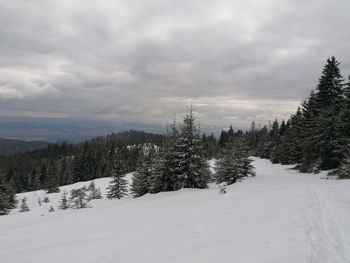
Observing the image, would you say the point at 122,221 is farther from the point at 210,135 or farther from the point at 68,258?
the point at 210,135

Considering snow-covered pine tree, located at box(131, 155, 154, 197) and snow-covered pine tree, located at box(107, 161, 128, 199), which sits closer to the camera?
snow-covered pine tree, located at box(131, 155, 154, 197)

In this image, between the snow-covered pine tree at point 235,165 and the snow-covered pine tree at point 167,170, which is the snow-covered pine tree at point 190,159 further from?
the snow-covered pine tree at point 235,165

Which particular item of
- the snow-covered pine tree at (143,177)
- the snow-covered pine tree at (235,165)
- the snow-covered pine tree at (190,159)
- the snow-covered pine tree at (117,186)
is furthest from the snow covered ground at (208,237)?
the snow-covered pine tree at (117,186)

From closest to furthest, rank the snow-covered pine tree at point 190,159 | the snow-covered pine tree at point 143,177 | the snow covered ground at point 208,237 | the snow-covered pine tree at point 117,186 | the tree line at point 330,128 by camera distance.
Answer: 1. the snow covered ground at point 208,237
2. the snow-covered pine tree at point 190,159
3. the tree line at point 330,128
4. the snow-covered pine tree at point 143,177
5. the snow-covered pine tree at point 117,186

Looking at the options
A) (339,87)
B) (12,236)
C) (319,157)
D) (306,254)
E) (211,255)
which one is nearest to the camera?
(306,254)

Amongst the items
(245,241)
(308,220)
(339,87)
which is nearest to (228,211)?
(308,220)

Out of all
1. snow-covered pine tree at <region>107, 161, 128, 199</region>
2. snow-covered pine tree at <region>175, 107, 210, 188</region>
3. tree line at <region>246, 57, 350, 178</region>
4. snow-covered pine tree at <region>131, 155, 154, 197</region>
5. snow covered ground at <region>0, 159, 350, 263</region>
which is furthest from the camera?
snow-covered pine tree at <region>107, 161, 128, 199</region>

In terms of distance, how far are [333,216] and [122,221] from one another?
8.14 m

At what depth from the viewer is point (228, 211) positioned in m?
12.1

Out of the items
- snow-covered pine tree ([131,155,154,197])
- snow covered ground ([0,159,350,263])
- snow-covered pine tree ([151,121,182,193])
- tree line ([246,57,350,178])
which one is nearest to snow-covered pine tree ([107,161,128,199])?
snow-covered pine tree ([131,155,154,197])

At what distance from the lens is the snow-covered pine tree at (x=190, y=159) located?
23109mm

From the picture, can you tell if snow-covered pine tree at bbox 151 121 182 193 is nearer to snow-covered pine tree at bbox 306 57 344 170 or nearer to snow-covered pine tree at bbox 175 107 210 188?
snow-covered pine tree at bbox 175 107 210 188

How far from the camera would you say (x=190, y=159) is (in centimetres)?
2314

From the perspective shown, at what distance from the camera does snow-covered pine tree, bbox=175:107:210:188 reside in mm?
23109
